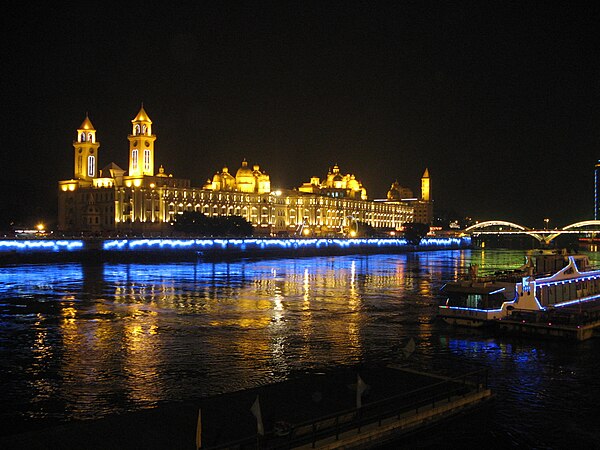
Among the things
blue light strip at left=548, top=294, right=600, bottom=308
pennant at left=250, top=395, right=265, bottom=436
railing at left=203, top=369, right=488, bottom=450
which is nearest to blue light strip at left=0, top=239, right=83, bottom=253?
blue light strip at left=548, top=294, right=600, bottom=308

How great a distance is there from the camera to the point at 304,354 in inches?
934

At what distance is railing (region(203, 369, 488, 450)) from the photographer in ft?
40.5

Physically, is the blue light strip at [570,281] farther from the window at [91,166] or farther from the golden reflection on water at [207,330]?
the window at [91,166]

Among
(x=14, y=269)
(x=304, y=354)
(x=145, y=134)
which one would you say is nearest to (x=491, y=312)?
(x=304, y=354)

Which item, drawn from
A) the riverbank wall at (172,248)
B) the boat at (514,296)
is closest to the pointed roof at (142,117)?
the riverbank wall at (172,248)

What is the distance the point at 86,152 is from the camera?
132875 millimetres

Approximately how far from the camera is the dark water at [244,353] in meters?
16.9

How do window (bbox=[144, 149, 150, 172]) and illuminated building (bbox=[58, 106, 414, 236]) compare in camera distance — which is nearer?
illuminated building (bbox=[58, 106, 414, 236])

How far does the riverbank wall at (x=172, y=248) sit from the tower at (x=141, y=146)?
1416 inches

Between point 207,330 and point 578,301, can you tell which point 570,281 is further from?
point 207,330

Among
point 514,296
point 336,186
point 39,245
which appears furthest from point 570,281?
point 336,186

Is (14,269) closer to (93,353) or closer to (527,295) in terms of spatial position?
(93,353)

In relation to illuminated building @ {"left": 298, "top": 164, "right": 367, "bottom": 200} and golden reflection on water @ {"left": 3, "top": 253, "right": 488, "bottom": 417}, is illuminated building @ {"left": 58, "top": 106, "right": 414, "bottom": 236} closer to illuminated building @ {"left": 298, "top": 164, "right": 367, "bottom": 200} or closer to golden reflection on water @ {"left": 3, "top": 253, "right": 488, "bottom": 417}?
illuminated building @ {"left": 298, "top": 164, "right": 367, "bottom": 200}

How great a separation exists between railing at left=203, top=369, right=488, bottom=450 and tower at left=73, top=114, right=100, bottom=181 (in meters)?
125
